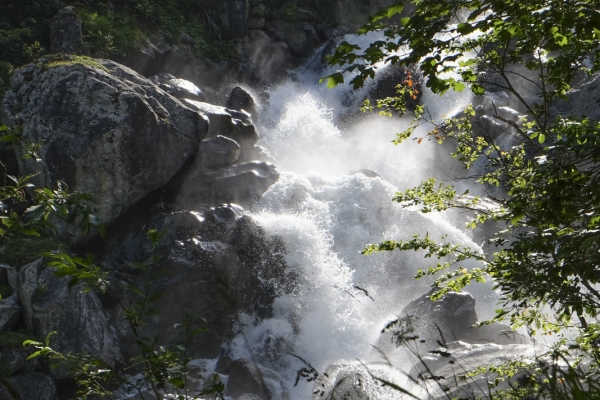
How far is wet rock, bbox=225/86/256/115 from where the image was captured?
63.1 feet

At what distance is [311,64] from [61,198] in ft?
72.2

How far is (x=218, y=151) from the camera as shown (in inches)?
583

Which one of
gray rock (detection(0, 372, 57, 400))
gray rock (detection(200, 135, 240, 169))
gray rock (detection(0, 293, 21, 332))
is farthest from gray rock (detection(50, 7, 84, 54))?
gray rock (detection(0, 372, 57, 400))

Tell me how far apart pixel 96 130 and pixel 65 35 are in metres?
4.96

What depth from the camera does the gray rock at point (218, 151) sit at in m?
14.6

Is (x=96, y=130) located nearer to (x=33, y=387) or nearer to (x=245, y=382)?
(x=33, y=387)

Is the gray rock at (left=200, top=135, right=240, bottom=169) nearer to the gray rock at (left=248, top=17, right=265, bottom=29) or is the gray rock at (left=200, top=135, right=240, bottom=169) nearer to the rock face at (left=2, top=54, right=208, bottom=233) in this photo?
the rock face at (left=2, top=54, right=208, bottom=233)

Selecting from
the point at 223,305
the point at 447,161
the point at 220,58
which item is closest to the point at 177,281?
the point at 223,305

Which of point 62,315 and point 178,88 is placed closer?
point 62,315

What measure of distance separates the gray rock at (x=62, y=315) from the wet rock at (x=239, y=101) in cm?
977

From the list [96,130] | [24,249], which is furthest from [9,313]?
[96,130]

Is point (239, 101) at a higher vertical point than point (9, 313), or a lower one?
higher

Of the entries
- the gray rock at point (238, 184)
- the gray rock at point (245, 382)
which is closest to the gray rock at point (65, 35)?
the gray rock at point (238, 184)

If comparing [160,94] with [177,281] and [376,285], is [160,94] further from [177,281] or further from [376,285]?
[376,285]
